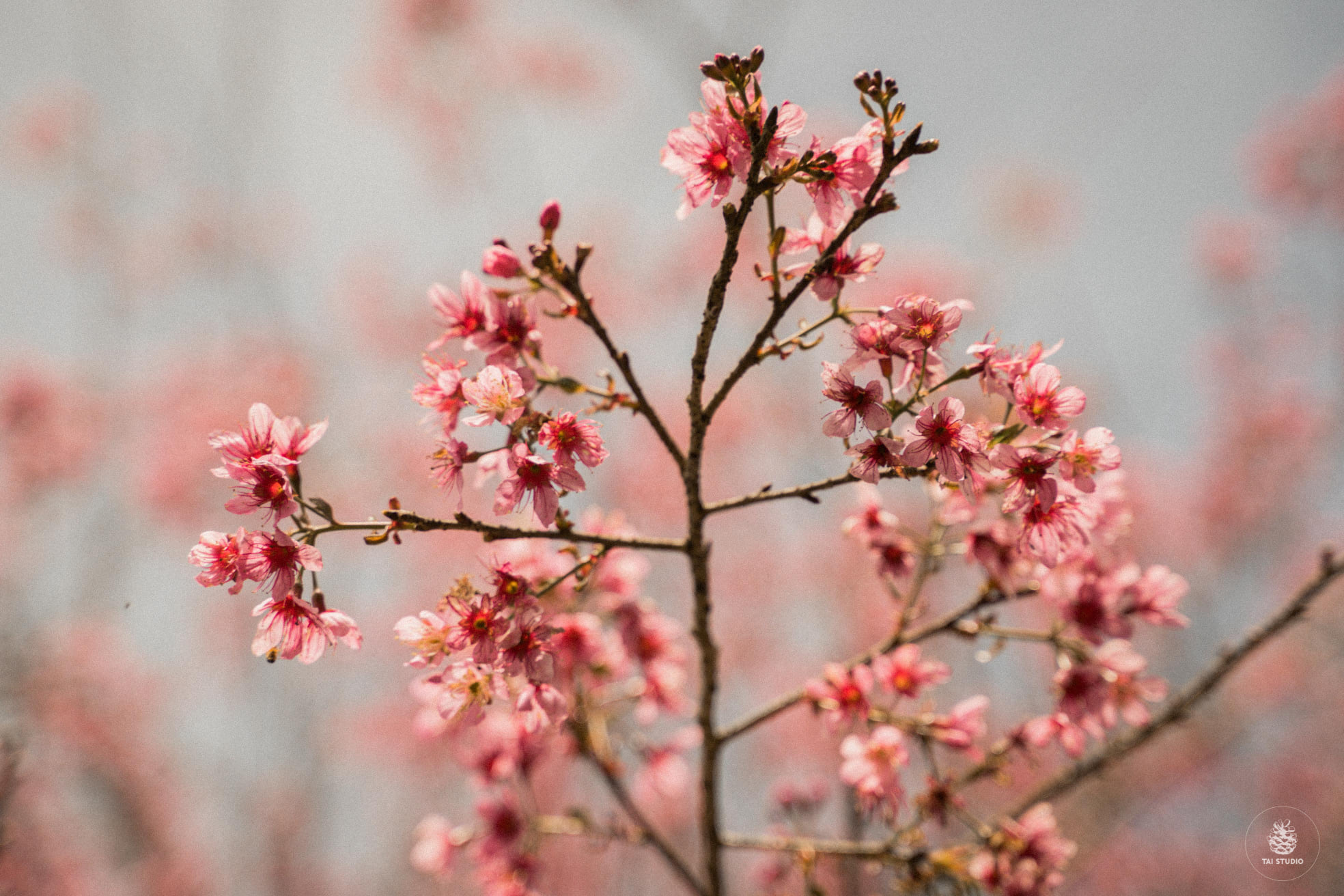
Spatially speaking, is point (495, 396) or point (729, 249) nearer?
point (729, 249)

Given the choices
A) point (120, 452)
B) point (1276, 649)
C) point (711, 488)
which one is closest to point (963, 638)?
point (711, 488)

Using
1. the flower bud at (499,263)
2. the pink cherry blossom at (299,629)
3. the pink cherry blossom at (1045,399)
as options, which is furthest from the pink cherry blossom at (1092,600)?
the pink cherry blossom at (299,629)

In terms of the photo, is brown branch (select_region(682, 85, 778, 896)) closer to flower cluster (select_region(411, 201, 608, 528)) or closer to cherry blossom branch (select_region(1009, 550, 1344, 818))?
flower cluster (select_region(411, 201, 608, 528))

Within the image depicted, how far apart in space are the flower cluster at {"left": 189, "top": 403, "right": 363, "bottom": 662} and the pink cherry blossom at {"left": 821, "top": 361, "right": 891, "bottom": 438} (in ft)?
2.42

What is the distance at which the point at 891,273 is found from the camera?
704cm

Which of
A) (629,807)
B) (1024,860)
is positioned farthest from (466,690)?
(1024,860)

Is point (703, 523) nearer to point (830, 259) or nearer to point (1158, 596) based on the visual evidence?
point (830, 259)

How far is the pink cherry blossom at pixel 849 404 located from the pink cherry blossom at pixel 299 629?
74 centimetres

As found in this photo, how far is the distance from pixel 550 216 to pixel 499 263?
0.35ft

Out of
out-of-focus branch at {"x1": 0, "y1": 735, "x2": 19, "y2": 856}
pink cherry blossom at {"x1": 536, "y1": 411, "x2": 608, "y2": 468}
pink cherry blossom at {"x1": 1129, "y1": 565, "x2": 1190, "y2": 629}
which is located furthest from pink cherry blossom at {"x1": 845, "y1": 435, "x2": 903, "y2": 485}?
out-of-focus branch at {"x1": 0, "y1": 735, "x2": 19, "y2": 856}

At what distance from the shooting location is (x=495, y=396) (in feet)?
3.29

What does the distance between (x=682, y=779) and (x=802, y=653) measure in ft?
19.9

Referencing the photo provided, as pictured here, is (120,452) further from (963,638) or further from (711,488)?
(963,638)

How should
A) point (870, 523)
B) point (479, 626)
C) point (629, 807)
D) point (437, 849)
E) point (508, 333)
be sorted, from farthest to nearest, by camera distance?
point (437, 849)
point (629, 807)
point (870, 523)
point (508, 333)
point (479, 626)
